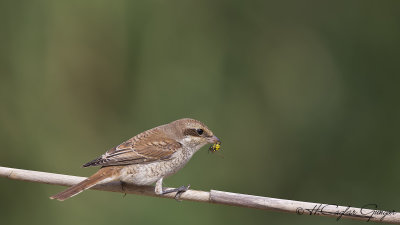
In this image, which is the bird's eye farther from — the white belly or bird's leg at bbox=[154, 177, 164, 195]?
bird's leg at bbox=[154, 177, 164, 195]

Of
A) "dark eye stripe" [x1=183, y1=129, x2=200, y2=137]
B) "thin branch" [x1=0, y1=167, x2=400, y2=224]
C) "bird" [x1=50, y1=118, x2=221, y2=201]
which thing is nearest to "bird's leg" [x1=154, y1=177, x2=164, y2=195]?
"bird" [x1=50, y1=118, x2=221, y2=201]

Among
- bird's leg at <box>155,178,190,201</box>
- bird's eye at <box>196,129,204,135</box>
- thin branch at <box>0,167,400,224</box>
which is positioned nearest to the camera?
thin branch at <box>0,167,400,224</box>

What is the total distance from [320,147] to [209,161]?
3.04 ft

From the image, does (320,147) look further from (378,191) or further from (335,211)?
(335,211)

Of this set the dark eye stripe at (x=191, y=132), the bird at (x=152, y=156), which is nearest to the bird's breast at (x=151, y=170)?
the bird at (x=152, y=156)

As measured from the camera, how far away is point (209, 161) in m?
4.38

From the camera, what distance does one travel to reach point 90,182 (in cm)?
279

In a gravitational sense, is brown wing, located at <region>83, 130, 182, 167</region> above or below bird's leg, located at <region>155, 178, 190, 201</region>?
above

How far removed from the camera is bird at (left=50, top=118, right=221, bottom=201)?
300 centimetres

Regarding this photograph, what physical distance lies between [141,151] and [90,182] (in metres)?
0.52

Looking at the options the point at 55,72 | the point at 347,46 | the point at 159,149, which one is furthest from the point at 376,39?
the point at 55,72

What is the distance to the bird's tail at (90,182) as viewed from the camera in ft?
8.76

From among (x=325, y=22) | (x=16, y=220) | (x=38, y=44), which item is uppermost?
(x=325, y=22)

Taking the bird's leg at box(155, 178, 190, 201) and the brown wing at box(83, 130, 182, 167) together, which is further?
the brown wing at box(83, 130, 182, 167)
